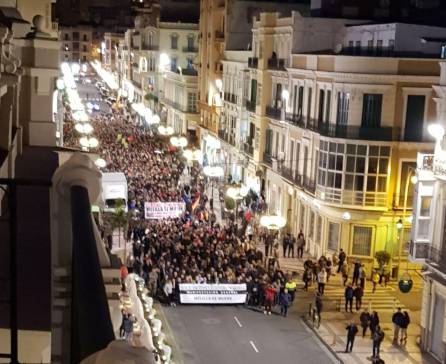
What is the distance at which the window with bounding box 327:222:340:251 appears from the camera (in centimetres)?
3731

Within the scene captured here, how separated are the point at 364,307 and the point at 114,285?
1035 inches

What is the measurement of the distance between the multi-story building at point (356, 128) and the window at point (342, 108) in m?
0.05

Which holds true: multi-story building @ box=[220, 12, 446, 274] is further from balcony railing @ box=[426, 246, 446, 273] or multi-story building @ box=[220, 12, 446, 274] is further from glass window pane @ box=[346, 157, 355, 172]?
balcony railing @ box=[426, 246, 446, 273]

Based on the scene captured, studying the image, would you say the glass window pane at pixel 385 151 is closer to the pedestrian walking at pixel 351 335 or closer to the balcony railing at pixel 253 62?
the pedestrian walking at pixel 351 335

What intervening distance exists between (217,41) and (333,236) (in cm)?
3067

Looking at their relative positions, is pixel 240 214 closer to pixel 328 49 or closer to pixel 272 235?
pixel 272 235

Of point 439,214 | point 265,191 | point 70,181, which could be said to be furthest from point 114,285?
point 265,191

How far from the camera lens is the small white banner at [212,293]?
29.3 metres

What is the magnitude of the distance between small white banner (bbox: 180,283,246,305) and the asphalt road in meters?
0.30

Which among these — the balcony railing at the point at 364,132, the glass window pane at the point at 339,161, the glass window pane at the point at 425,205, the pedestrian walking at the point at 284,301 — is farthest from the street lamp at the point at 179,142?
the glass window pane at the point at 425,205

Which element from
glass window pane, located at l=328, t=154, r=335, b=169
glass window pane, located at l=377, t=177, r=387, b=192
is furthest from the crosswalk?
glass window pane, located at l=328, t=154, r=335, b=169

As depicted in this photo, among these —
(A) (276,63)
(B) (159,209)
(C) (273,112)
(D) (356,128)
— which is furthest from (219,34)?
Answer: (B) (159,209)

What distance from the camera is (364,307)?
101 feet

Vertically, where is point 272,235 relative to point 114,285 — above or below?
below
